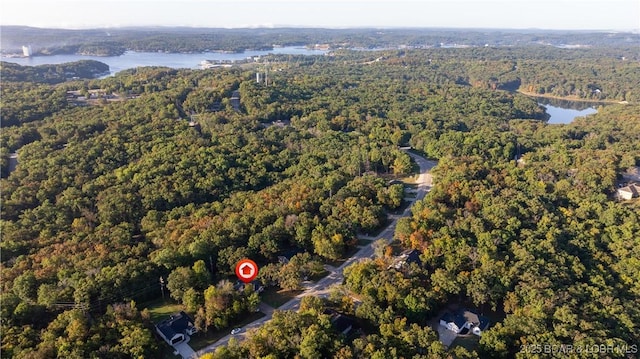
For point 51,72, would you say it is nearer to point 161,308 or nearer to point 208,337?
point 161,308

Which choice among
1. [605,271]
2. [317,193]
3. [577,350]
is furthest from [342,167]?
[577,350]

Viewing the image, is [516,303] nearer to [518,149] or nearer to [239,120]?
[518,149]

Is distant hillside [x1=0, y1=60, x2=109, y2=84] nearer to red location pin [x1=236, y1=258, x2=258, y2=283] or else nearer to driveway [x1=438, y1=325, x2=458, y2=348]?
red location pin [x1=236, y1=258, x2=258, y2=283]

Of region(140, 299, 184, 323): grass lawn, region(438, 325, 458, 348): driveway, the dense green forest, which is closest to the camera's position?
the dense green forest

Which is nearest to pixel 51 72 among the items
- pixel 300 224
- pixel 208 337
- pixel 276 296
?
pixel 300 224

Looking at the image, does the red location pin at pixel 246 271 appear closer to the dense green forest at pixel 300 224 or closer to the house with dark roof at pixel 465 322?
the dense green forest at pixel 300 224

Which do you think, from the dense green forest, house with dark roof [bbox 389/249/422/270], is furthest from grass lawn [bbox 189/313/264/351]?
house with dark roof [bbox 389/249/422/270]
